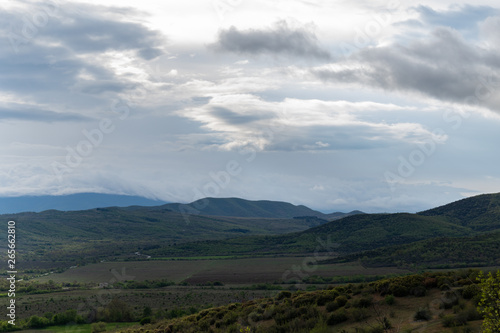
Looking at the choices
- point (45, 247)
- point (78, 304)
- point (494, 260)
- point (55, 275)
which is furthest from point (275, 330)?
point (45, 247)

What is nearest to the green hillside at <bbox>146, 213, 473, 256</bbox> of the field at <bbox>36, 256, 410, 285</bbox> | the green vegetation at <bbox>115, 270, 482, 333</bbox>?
the field at <bbox>36, 256, 410, 285</bbox>

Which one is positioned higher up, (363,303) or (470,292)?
(470,292)

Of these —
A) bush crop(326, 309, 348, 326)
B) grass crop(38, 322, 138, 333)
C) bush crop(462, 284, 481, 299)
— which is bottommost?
grass crop(38, 322, 138, 333)

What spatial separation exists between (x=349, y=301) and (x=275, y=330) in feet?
15.9

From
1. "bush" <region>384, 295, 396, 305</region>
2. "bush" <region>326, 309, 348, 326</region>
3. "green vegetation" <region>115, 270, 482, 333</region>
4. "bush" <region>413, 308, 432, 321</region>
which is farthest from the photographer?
"bush" <region>384, 295, 396, 305</region>

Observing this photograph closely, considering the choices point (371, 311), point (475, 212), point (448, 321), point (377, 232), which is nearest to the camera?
point (448, 321)

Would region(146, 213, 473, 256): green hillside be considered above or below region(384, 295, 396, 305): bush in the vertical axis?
below

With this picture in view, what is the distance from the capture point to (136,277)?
332 feet

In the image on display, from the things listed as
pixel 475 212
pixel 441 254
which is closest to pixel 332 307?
pixel 441 254

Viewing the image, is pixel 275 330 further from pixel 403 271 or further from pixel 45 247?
pixel 45 247

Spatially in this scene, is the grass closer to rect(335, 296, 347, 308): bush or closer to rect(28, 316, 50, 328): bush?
rect(28, 316, 50, 328): bush

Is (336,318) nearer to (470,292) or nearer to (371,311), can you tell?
(371,311)

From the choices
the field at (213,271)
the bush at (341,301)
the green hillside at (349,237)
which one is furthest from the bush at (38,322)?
the green hillside at (349,237)

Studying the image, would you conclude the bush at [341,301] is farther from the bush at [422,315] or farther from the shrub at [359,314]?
the bush at [422,315]
